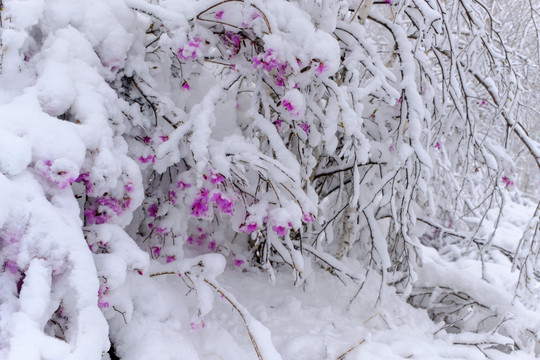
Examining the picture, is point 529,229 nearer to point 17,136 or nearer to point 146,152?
point 146,152

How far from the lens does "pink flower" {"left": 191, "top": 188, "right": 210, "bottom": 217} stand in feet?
6.13

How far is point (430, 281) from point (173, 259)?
2173 millimetres

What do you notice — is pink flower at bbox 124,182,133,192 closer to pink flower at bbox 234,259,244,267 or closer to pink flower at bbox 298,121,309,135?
pink flower at bbox 298,121,309,135

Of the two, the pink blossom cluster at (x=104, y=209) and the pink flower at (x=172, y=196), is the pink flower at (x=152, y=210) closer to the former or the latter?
the pink flower at (x=172, y=196)

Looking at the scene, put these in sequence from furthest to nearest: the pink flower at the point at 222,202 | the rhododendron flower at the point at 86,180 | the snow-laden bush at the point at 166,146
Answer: the pink flower at the point at 222,202 → the rhododendron flower at the point at 86,180 → the snow-laden bush at the point at 166,146

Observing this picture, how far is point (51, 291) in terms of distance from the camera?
50.6 inches

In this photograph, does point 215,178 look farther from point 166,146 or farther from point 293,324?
point 293,324

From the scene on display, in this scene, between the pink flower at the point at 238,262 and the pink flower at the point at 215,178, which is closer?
the pink flower at the point at 215,178

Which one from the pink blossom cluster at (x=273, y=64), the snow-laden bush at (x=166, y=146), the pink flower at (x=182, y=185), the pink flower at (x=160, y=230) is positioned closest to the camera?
the snow-laden bush at (x=166, y=146)

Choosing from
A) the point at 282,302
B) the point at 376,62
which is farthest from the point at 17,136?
the point at 282,302

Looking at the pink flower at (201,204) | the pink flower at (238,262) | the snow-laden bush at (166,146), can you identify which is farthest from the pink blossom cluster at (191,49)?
the pink flower at (238,262)

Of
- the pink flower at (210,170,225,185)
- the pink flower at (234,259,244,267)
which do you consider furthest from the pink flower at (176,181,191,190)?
the pink flower at (234,259,244,267)

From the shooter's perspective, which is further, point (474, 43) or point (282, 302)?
point (282, 302)

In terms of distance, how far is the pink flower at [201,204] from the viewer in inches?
73.5
